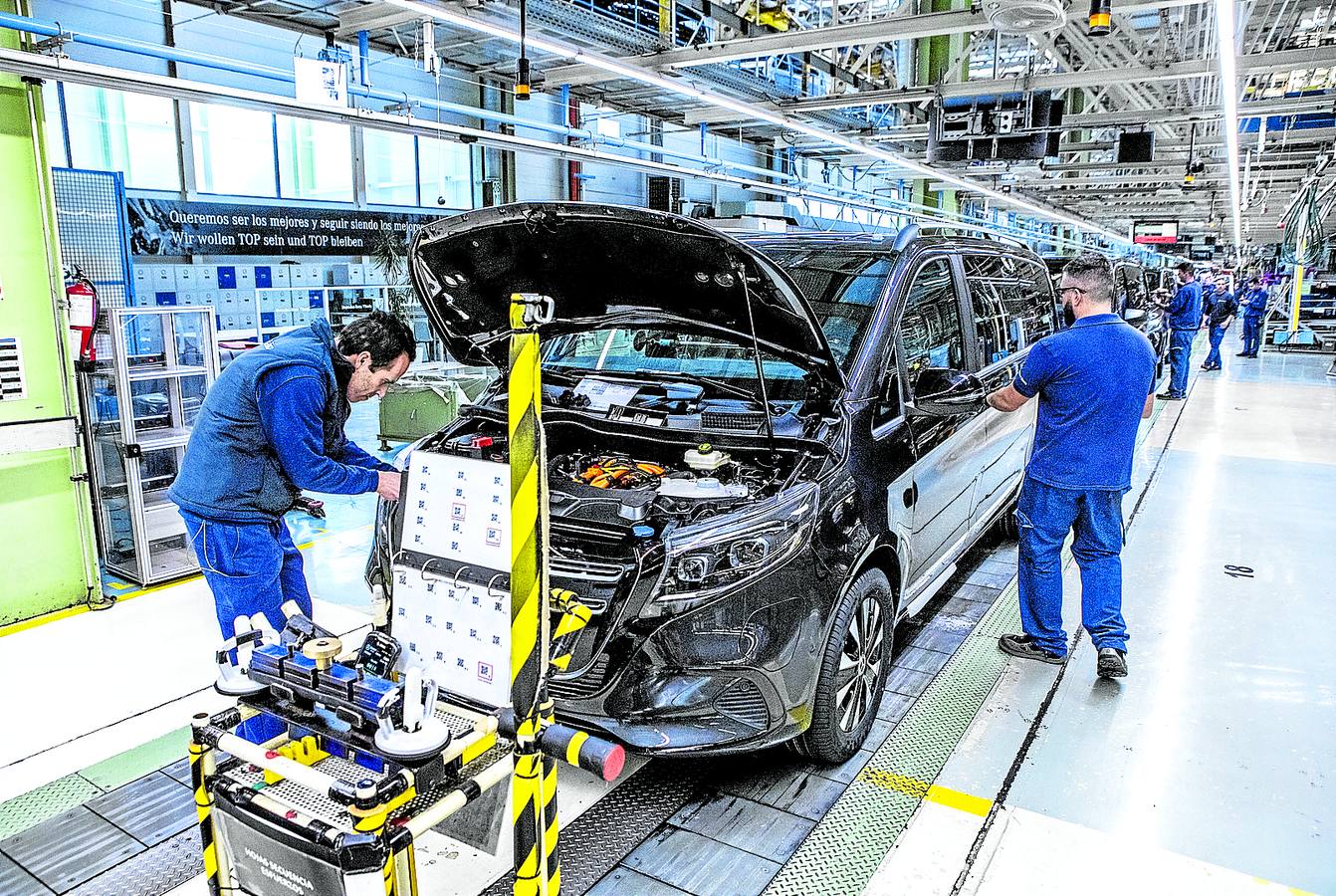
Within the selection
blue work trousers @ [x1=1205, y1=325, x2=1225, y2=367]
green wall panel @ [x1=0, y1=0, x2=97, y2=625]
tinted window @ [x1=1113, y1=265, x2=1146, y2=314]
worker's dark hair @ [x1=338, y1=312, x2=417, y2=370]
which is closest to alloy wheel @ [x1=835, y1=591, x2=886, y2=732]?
worker's dark hair @ [x1=338, y1=312, x2=417, y2=370]

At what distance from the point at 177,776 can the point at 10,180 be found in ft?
9.93

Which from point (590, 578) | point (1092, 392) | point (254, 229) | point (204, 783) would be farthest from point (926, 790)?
point (254, 229)

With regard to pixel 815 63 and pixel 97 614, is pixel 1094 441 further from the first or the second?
pixel 815 63

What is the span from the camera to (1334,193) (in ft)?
36.9

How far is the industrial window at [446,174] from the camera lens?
15.3m

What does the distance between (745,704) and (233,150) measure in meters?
13.3

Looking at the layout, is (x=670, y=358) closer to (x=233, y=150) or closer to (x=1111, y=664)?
(x=1111, y=664)

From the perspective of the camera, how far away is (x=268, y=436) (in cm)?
288

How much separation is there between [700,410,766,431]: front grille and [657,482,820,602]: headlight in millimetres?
431

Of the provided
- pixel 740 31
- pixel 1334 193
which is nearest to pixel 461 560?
pixel 740 31

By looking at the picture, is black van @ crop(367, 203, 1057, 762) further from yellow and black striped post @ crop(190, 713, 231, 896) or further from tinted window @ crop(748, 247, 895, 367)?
yellow and black striped post @ crop(190, 713, 231, 896)

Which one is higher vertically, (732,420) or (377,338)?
(377,338)

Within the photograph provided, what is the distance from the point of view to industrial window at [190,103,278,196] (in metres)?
12.6

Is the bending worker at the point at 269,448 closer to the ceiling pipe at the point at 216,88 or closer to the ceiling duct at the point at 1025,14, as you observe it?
the ceiling pipe at the point at 216,88
